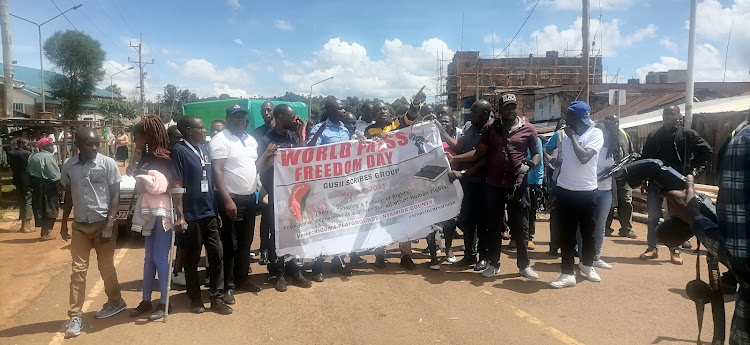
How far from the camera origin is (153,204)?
4625mm

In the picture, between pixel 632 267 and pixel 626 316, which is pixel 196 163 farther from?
pixel 632 267

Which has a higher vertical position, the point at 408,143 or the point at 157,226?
the point at 408,143

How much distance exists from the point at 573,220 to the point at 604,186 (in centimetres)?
122

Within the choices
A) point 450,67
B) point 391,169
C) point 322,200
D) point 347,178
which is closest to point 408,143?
point 391,169

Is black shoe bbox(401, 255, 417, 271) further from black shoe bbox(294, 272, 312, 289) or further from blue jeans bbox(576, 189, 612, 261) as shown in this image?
blue jeans bbox(576, 189, 612, 261)

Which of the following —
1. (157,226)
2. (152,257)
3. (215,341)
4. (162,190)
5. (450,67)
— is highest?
(450,67)

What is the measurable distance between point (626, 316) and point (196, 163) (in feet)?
14.5

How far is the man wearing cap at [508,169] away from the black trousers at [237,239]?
2786 mm

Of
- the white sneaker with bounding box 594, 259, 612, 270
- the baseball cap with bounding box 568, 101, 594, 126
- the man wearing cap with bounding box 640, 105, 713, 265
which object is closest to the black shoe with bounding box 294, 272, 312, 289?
the baseball cap with bounding box 568, 101, 594, 126

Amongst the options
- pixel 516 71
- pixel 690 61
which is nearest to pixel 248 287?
pixel 690 61

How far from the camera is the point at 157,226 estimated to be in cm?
478

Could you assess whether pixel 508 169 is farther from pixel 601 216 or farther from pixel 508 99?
pixel 601 216

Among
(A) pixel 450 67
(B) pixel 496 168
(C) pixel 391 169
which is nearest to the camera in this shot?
(B) pixel 496 168

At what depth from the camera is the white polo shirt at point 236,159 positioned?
5.02 m
